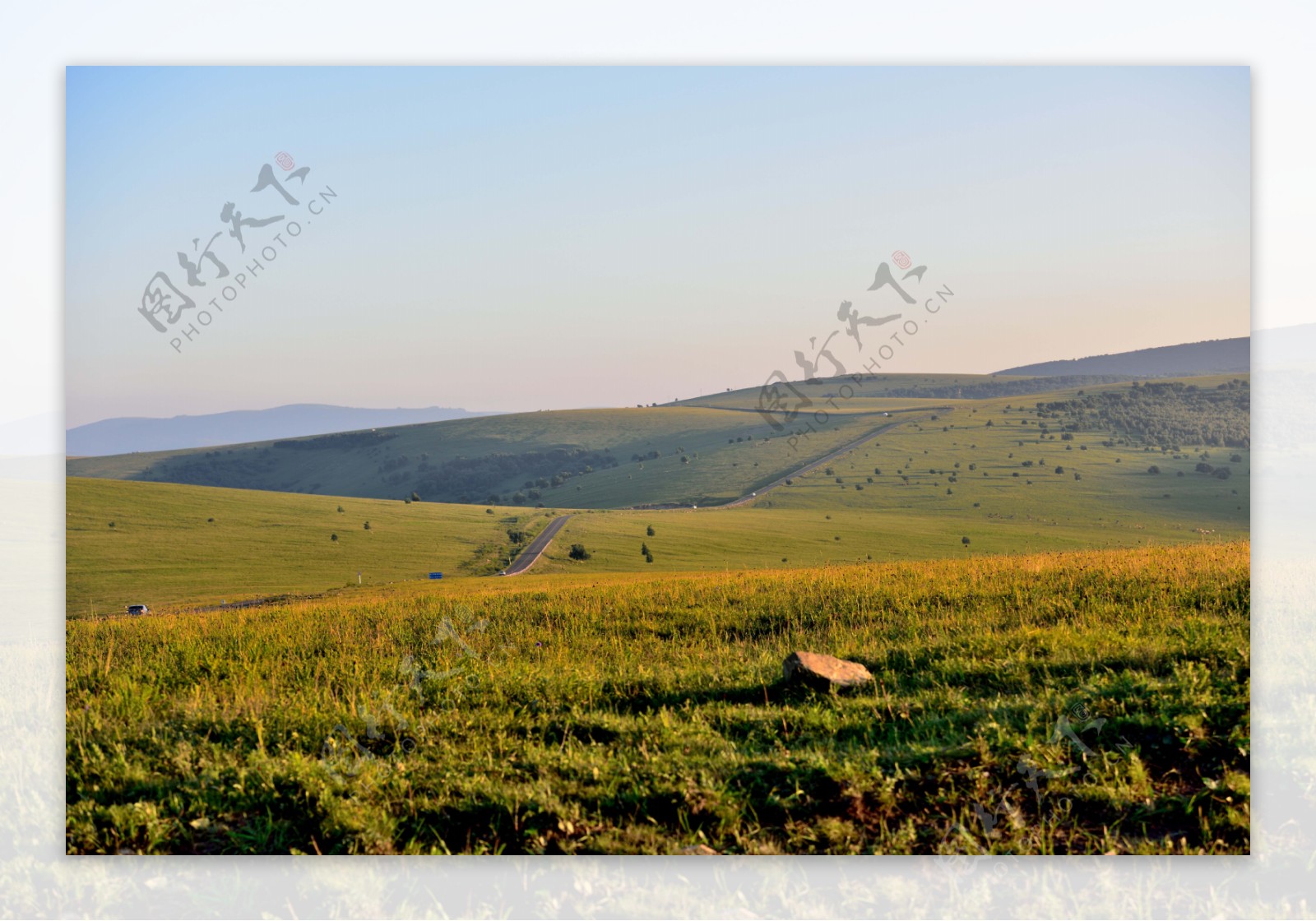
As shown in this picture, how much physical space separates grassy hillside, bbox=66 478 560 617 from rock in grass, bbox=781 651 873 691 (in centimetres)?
1924

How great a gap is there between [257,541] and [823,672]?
48823 millimetres

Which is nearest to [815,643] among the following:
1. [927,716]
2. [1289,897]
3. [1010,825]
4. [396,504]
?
[927,716]

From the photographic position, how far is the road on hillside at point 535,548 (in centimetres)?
4997

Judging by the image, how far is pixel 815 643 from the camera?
7957 millimetres

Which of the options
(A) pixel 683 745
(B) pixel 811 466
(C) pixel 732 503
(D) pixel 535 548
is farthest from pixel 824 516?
(A) pixel 683 745

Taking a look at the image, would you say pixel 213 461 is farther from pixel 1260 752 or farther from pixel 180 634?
pixel 1260 752

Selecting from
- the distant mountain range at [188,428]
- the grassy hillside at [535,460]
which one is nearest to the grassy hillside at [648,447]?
the grassy hillside at [535,460]

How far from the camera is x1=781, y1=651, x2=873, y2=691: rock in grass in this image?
6.20m

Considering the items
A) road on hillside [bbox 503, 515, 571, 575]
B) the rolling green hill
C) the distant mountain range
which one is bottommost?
road on hillside [bbox 503, 515, 571, 575]

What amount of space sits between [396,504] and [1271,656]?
70.9 m

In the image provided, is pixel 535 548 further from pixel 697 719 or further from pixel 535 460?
pixel 535 460

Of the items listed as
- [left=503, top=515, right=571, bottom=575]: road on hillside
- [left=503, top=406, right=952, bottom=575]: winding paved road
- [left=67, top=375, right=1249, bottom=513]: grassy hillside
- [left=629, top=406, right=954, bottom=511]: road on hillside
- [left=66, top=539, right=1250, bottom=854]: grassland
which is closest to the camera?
[left=66, top=539, right=1250, bottom=854]: grassland

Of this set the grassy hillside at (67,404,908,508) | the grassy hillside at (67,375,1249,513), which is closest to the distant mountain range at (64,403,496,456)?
the grassy hillside at (67,375,1249,513)

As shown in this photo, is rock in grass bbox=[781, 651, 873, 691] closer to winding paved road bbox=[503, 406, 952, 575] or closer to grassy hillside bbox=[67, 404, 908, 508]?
winding paved road bbox=[503, 406, 952, 575]
